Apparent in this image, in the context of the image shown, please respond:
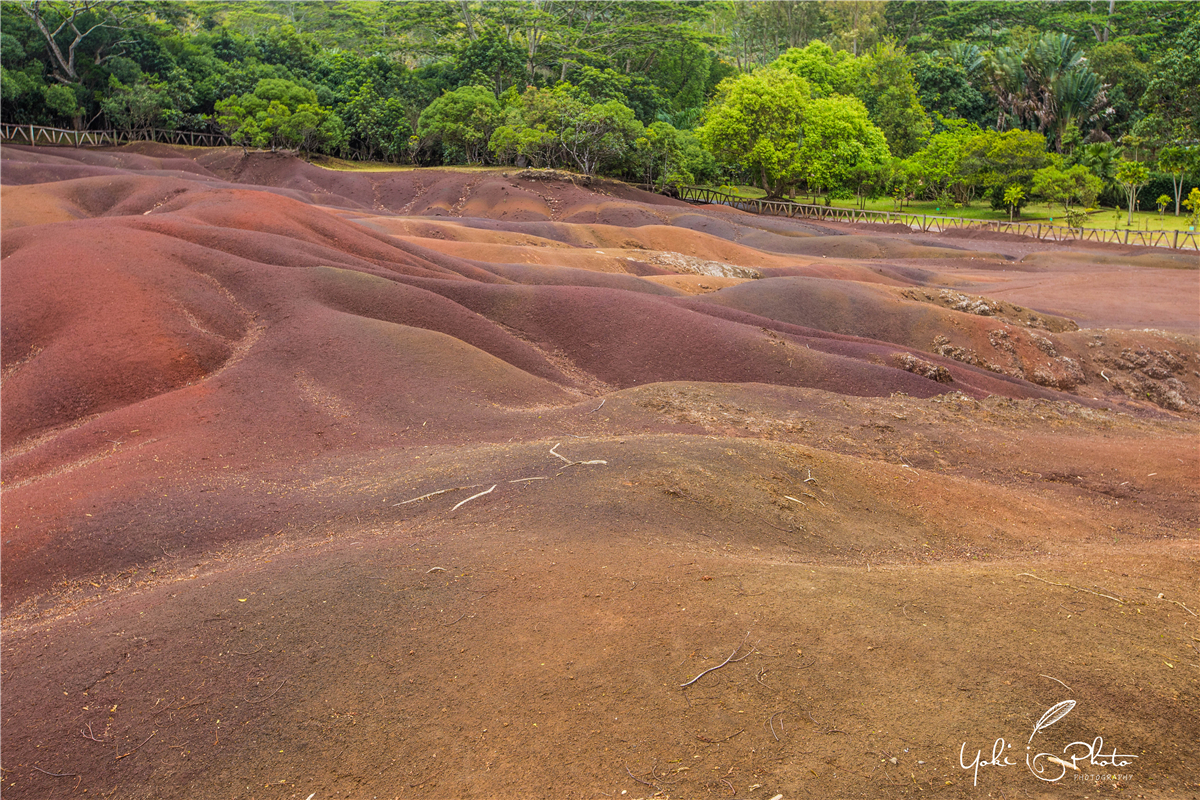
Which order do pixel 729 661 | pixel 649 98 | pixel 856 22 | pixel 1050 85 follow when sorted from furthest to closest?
pixel 856 22, pixel 649 98, pixel 1050 85, pixel 729 661

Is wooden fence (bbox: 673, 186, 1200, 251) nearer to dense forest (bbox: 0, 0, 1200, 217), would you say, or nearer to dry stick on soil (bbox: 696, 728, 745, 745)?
dense forest (bbox: 0, 0, 1200, 217)

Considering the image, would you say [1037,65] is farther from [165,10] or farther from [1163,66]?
[165,10]

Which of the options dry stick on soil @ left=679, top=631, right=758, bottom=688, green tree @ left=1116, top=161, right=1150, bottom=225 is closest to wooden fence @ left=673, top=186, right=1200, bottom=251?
green tree @ left=1116, top=161, right=1150, bottom=225

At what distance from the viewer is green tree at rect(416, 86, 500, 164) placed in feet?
195

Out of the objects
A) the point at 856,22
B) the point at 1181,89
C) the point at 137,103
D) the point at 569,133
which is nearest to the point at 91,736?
the point at 569,133

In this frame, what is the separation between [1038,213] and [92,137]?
231 ft

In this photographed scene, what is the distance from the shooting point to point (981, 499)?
13258 millimetres

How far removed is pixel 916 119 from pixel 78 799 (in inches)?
3017

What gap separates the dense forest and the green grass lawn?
1.22 m

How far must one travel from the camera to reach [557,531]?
9508 mm

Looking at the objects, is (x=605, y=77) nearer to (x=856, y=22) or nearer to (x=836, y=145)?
(x=836, y=145)

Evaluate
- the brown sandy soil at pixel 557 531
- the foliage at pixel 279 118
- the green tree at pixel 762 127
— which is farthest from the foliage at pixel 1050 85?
the foliage at pixel 279 118

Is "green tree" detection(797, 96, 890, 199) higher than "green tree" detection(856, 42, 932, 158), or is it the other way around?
"green tree" detection(856, 42, 932, 158)

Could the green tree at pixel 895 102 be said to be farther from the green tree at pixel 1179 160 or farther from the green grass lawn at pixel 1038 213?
the green tree at pixel 1179 160
